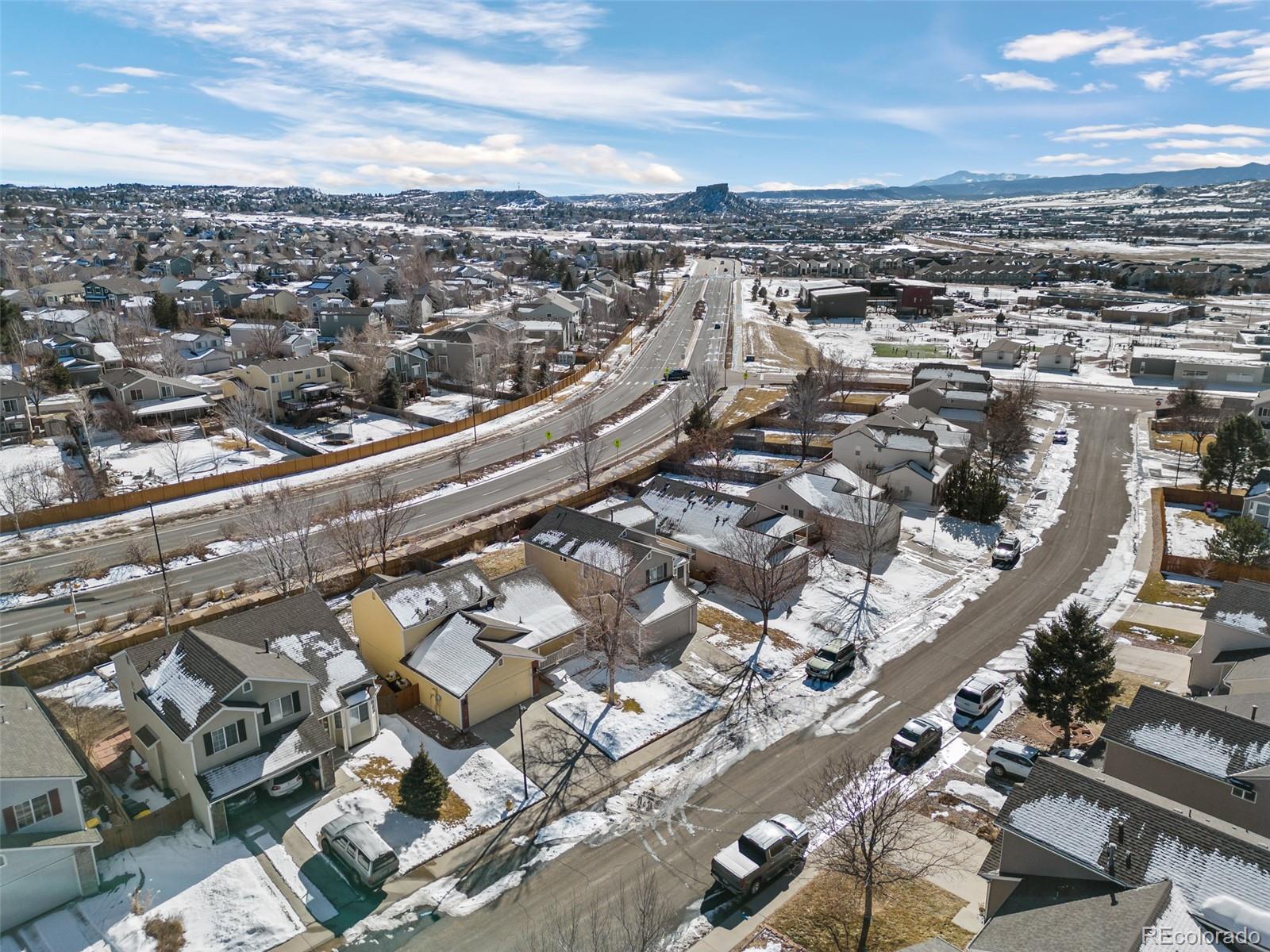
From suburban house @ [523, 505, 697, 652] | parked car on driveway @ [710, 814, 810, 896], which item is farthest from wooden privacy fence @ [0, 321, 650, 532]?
parked car on driveway @ [710, 814, 810, 896]

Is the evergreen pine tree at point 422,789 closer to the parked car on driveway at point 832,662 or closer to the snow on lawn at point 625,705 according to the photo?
the snow on lawn at point 625,705

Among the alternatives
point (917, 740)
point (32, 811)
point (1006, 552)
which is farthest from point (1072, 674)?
point (32, 811)

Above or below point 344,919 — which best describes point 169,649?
above

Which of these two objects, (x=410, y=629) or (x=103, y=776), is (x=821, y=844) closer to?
(x=410, y=629)

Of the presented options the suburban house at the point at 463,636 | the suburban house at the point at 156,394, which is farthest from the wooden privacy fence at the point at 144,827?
the suburban house at the point at 156,394

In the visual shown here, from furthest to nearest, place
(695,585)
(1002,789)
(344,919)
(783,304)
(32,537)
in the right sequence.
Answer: (783,304) → (32,537) → (695,585) → (1002,789) → (344,919)

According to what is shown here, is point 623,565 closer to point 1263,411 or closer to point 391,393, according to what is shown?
point 391,393

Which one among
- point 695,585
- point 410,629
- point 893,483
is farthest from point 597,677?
point 893,483

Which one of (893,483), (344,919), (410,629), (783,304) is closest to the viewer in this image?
(344,919)

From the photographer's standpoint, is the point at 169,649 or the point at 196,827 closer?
the point at 196,827
